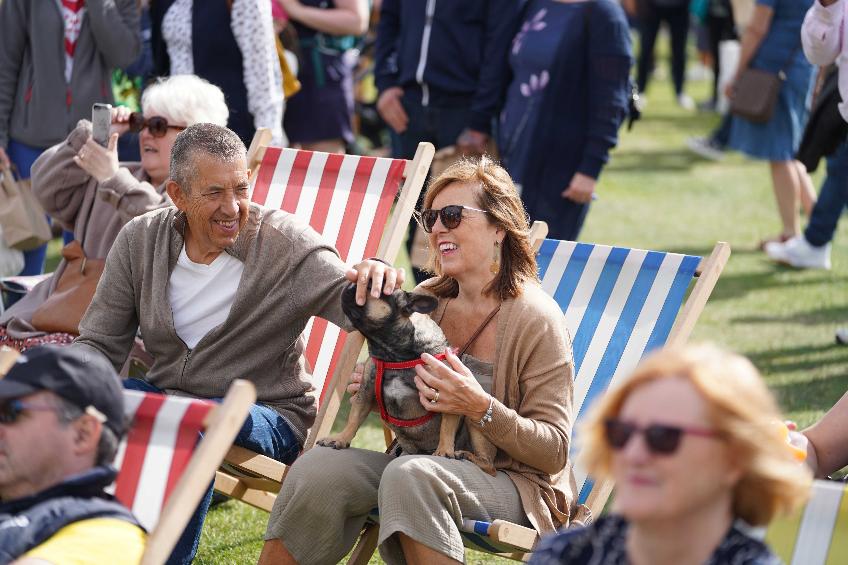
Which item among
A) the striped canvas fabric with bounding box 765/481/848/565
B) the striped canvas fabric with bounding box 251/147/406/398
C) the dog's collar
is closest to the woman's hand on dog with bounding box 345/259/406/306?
the dog's collar

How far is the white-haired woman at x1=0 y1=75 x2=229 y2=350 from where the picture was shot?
15.1 feet

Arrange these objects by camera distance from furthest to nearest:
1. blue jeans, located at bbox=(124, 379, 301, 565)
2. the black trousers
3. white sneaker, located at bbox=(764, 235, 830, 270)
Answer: the black trousers, white sneaker, located at bbox=(764, 235, 830, 270), blue jeans, located at bbox=(124, 379, 301, 565)

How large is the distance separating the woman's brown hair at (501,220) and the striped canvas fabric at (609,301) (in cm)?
57

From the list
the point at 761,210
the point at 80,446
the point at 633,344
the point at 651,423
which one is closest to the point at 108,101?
the point at 633,344

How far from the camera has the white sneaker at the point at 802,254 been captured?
27.7 ft

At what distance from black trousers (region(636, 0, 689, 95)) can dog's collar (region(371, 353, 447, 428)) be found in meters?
12.3

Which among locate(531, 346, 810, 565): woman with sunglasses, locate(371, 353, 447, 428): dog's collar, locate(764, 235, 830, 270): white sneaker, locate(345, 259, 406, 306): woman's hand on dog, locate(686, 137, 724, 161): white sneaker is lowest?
locate(686, 137, 724, 161): white sneaker

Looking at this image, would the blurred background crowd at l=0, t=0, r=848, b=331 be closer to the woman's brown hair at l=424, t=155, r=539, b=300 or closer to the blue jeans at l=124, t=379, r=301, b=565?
the blue jeans at l=124, t=379, r=301, b=565

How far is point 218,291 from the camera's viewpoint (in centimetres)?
394

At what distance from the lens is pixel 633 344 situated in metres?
4.11

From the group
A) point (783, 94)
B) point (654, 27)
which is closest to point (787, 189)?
point (783, 94)

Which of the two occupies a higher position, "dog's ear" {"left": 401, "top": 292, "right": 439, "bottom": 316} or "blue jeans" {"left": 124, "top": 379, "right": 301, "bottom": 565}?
"dog's ear" {"left": 401, "top": 292, "right": 439, "bottom": 316}

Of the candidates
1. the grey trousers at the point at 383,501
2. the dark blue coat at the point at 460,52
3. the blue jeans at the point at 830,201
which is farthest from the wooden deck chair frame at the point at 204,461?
the blue jeans at the point at 830,201

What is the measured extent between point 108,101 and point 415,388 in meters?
3.30
